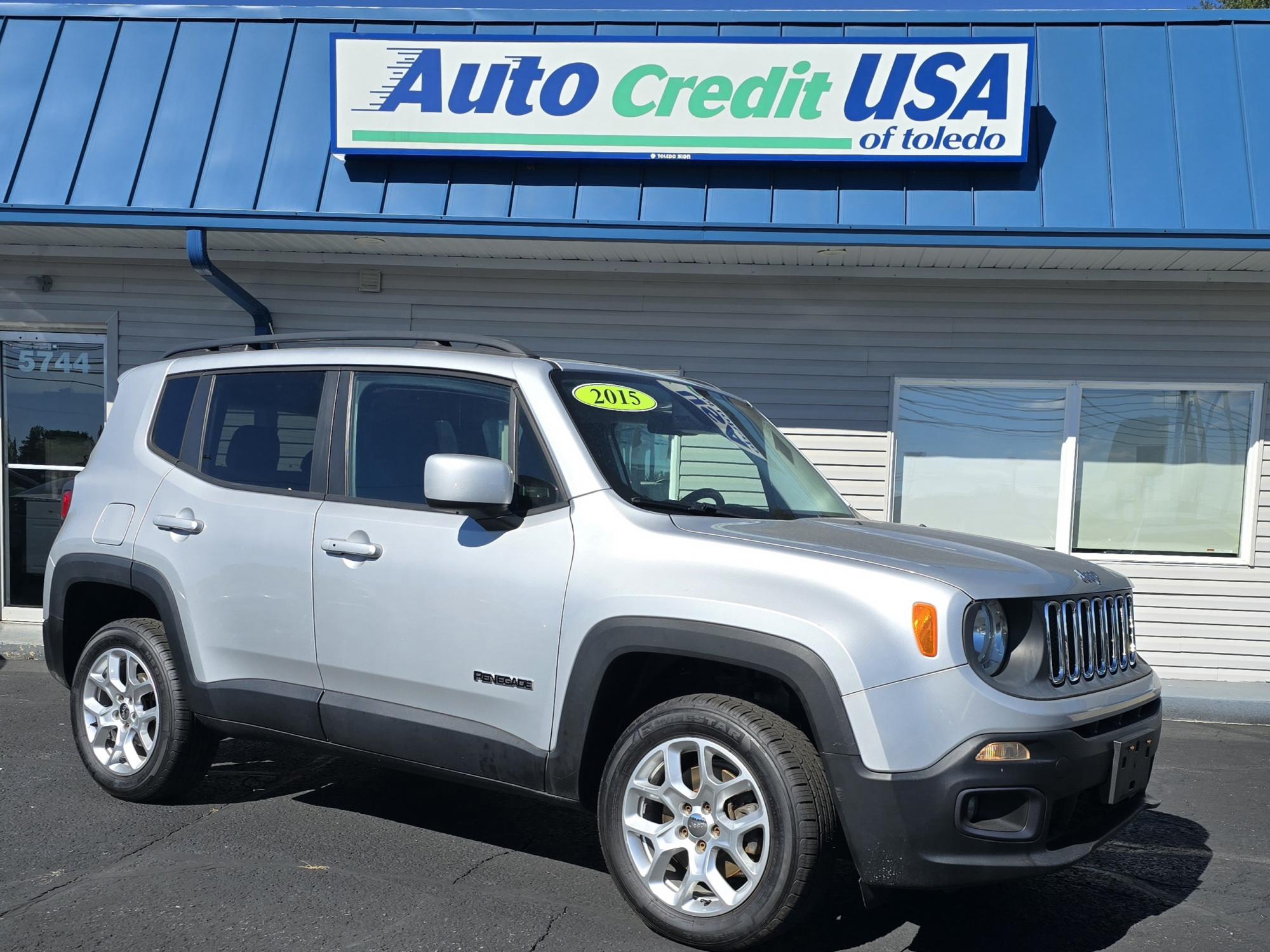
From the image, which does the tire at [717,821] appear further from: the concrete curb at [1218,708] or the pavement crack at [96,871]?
the concrete curb at [1218,708]

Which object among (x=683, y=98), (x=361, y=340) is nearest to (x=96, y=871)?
(x=361, y=340)

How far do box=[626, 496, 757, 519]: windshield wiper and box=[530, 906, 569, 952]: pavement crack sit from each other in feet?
4.75

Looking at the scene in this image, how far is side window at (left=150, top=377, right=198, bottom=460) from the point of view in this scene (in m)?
4.85

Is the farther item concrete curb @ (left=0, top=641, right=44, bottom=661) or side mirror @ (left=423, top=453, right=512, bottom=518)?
concrete curb @ (left=0, top=641, right=44, bottom=661)

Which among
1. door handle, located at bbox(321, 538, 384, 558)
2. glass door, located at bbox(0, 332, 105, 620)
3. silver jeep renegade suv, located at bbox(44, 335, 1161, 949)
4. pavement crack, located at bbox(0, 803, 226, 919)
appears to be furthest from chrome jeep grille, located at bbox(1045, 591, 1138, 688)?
glass door, located at bbox(0, 332, 105, 620)

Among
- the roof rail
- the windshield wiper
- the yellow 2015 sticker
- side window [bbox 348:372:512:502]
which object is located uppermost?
the roof rail

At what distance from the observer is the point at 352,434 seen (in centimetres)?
434

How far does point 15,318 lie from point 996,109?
8.37m

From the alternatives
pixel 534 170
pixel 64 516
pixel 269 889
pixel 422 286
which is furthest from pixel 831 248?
pixel 269 889

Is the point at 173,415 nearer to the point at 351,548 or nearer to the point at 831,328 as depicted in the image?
the point at 351,548

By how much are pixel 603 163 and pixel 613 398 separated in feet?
15.4

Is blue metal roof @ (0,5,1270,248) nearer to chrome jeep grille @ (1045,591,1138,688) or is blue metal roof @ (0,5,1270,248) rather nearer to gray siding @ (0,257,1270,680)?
gray siding @ (0,257,1270,680)

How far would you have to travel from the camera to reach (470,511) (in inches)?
148

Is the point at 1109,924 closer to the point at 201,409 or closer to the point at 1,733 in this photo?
the point at 201,409
